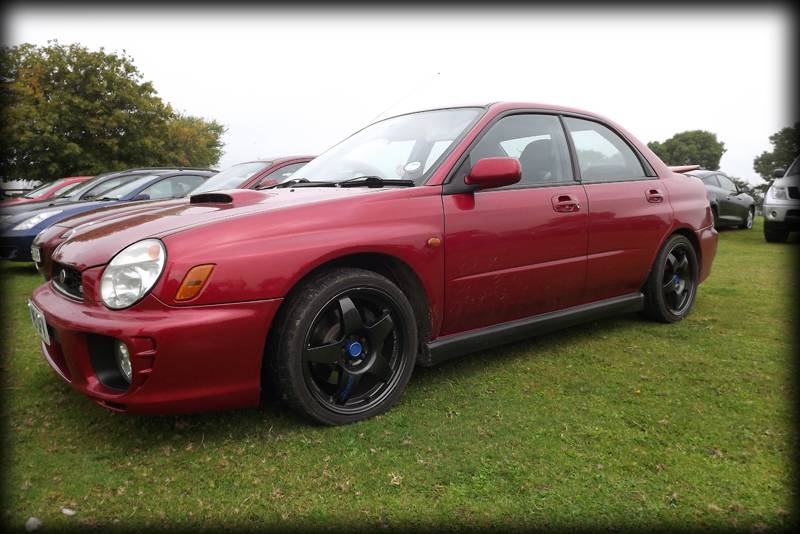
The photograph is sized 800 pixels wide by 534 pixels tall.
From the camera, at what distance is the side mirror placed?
261 centimetres

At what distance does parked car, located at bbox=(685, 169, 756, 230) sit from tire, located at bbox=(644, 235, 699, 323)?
26.7ft

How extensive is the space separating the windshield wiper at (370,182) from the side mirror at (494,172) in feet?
1.06

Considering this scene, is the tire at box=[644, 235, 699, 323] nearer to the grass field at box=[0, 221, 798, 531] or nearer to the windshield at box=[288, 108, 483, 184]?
the grass field at box=[0, 221, 798, 531]

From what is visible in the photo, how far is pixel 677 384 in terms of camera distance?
9.21ft

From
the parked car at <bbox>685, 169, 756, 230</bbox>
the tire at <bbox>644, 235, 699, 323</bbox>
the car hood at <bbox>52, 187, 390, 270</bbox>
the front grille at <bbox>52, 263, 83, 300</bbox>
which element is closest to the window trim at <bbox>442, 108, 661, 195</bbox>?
the car hood at <bbox>52, 187, 390, 270</bbox>

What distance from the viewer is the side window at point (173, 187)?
732 centimetres

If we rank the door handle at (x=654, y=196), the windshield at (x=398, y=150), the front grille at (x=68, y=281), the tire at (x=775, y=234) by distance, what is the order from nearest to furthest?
the front grille at (x=68, y=281) < the windshield at (x=398, y=150) < the door handle at (x=654, y=196) < the tire at (x=775, y=234)

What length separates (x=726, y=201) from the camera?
38.5 ft

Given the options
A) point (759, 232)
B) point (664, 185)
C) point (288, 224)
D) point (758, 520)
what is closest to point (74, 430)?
point (288, 224)

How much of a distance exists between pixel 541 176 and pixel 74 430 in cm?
271

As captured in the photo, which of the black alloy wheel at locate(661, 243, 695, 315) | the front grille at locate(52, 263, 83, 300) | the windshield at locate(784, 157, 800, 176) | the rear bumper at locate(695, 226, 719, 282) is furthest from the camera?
the windshield at locate(784, 157, 800, 176)

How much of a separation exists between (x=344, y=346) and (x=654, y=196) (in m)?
2.56

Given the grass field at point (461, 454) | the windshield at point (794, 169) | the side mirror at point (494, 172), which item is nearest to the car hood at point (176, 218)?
the side mirror at point (494, 172)

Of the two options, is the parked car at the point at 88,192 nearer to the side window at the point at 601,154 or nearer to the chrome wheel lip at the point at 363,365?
the side window at the point at 601,154
